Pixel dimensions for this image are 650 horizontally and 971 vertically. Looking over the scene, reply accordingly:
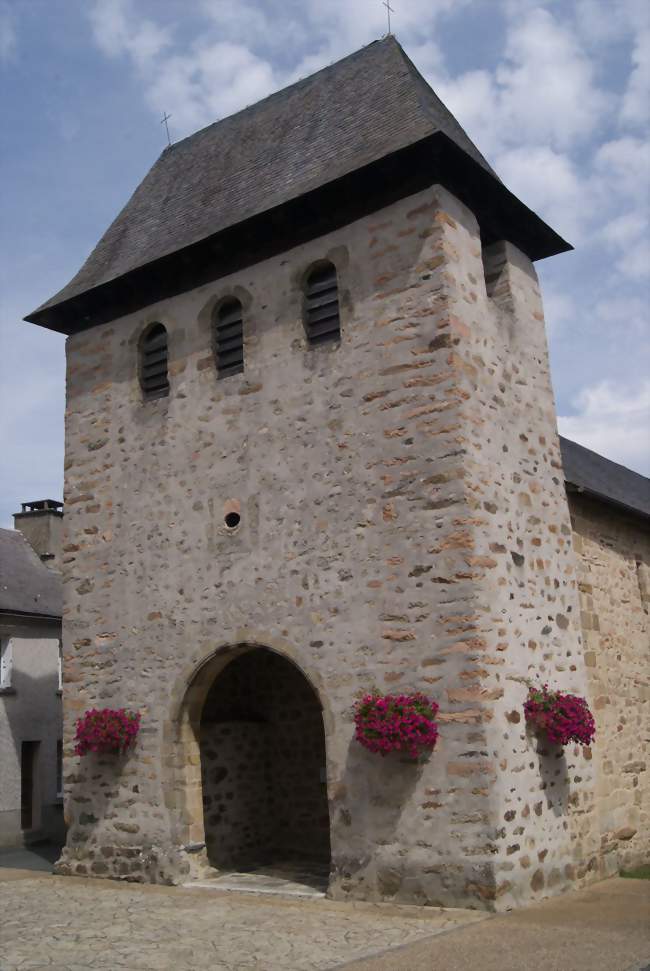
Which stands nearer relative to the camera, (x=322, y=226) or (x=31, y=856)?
(x=322, y=226)

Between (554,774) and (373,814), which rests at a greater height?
(554,774)

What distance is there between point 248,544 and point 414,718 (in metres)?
2.68

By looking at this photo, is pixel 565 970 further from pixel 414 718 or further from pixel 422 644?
pixel 422 644

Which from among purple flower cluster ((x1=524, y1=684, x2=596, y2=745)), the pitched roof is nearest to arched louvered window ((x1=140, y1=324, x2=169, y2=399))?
the pitched roof

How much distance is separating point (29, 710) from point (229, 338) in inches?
338

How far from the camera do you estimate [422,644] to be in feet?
26.8

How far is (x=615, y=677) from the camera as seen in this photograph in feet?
34.1

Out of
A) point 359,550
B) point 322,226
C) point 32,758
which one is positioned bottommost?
point 32,758

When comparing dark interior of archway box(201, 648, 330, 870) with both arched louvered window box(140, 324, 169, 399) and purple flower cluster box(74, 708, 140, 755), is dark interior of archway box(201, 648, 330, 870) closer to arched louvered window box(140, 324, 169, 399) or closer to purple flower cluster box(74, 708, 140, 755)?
purple flower cluster box(74, 708, 140, 755)

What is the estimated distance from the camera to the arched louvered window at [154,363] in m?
10.9

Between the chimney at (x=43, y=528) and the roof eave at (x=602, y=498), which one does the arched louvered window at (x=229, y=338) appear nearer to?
the roof eave at (x=602, y=498)

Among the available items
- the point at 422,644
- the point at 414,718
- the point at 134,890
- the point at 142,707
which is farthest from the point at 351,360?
the point at 134,890

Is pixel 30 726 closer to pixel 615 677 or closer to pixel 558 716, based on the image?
pixel 615 677

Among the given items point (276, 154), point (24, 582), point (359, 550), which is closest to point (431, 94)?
point (276, 154)
